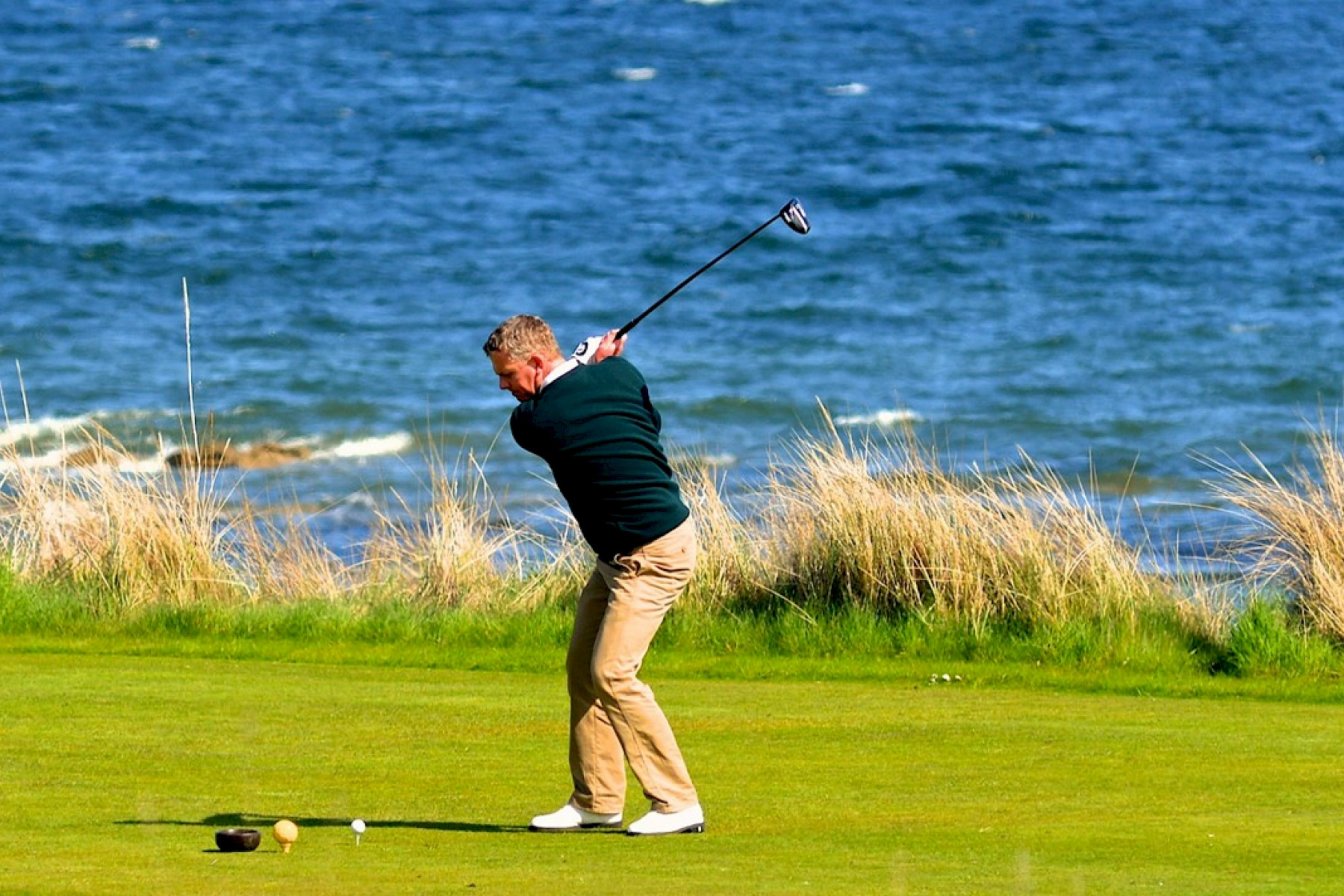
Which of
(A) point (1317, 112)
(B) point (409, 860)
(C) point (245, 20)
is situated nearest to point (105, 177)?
(C) point (245, 20)

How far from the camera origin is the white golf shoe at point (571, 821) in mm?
8453

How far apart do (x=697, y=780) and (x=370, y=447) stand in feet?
84.9

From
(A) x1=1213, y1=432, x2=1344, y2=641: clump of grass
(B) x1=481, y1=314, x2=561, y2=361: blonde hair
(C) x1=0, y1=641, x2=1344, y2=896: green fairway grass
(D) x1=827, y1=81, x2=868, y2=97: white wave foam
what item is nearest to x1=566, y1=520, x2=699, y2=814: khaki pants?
(C) x1=0, y1=641, x2=1344, y2=896: green fairway grass

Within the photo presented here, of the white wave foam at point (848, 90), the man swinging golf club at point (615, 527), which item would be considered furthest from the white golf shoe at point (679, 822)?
the white wave foam at point (848, 90)

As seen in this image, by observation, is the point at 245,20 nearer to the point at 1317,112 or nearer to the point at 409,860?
the point at 1317,112

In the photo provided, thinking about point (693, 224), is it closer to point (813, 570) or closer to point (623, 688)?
point (813, 570)

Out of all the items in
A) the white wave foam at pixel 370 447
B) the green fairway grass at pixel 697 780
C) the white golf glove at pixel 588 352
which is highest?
the white golf glove at pixel 588 352

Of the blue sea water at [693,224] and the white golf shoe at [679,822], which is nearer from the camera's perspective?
Result: the white golf shoe at [679,822]

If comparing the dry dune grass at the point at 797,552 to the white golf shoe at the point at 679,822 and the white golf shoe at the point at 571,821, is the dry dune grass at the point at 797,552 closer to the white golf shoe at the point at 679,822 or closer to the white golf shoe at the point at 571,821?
the white golf shoe at the point at 571,821

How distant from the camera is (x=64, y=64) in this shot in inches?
2643

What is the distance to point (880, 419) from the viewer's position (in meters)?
36.4

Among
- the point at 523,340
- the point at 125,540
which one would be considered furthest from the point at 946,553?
the point at 523,340

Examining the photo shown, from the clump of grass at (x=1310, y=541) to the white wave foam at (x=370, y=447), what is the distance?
2035 cm

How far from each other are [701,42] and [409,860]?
62.6 metres
